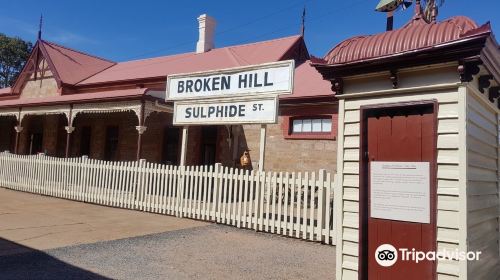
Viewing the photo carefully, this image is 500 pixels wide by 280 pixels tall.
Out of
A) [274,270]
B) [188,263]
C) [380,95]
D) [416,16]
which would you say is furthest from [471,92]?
[188,263]

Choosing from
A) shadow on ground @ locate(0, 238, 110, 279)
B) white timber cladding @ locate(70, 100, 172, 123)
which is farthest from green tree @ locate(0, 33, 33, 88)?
shadow on ground @ locate(0, 238, 110, 279)

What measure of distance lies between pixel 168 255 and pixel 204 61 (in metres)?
13.8

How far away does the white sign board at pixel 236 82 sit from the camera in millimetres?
8953

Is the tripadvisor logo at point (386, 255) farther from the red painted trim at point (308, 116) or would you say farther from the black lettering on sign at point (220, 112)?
the red painted trim at point (308, 116)

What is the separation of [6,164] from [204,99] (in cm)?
931

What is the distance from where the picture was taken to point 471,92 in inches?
165

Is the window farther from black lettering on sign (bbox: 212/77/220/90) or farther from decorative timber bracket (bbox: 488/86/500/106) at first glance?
decorative timber bracket (bbox: 488/86/500/106)

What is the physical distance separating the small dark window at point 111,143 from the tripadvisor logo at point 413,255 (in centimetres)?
1653

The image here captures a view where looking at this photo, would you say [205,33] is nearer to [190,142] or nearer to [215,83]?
[190,142]

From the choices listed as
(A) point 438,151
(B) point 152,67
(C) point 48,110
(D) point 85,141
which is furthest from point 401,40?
(D) point 85,141

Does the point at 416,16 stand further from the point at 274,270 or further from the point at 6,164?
the point at 6,164

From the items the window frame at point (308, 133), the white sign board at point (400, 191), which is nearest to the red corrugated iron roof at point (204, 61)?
the window frame at point (308, 133)

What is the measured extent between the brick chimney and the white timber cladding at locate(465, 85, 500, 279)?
677 inches

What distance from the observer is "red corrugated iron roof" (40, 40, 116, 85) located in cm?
2141
